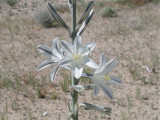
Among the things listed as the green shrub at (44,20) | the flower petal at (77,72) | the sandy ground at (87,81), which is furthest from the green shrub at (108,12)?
the flower petal at (77,72)

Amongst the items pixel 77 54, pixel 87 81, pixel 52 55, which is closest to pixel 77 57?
pixel 77 54

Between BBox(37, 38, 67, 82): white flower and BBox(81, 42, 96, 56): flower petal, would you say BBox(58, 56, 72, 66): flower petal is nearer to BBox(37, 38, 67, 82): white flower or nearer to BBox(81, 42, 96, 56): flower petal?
BBox(81, 42, 96, 56): flower petal

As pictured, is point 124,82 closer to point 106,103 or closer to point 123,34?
point 106,103

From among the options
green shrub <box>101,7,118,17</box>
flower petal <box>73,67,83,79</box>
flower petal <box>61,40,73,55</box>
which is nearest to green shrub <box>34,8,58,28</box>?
green shrub <box>101,7,118,17</box>

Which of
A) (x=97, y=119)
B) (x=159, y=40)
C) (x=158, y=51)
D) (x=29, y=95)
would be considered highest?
(x=159, y=40)

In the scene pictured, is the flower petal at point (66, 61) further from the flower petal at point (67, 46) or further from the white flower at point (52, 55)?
the white flower at point (52, 55)

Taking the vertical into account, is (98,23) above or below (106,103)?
above

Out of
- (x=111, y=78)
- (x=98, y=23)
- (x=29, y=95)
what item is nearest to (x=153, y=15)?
(x=98, y=23)
